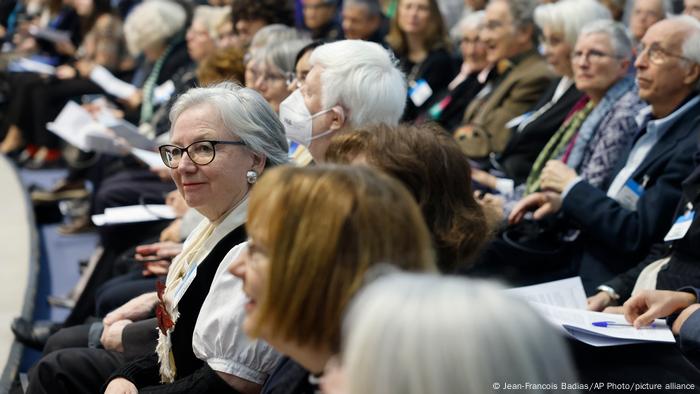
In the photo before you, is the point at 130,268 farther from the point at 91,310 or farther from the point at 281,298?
the point at 281,298

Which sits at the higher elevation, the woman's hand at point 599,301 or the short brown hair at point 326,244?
the short brown hair at point 326,244

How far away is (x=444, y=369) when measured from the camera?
1.18 metres

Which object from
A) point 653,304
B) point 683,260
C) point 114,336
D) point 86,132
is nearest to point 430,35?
point 86,132

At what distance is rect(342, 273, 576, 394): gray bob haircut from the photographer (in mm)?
1182

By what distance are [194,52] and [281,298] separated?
16.2 ft

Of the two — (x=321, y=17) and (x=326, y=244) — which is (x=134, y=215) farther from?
(x=326, y=244)

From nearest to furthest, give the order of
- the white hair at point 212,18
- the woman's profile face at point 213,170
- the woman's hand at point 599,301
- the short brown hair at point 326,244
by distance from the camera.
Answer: the short brown hair at point 326,244 → the woman's profile face at point 213,170 → the woman's hand at point 599,301 → the white hair at point 212,18

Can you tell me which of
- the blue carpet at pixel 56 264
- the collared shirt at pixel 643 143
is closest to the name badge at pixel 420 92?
the collared shirt at pixel 643 143

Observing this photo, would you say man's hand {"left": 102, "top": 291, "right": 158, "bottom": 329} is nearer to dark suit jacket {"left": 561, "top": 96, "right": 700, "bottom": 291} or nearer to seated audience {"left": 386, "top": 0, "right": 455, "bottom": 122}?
dark suit jacket {"left": 561, "top": 96, "right": 700, "bottom": 291}

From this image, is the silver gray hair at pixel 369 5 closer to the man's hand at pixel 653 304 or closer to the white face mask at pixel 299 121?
the white face mask at pixel 299 121

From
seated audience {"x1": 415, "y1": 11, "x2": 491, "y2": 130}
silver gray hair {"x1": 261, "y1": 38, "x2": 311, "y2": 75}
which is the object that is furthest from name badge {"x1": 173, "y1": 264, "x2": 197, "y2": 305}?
seated audience {"x1": 415, "y1": 11, "x2": 491, "y2": 130}

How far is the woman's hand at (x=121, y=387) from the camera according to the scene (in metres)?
2.52

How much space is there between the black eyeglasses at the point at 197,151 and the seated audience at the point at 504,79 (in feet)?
7.55

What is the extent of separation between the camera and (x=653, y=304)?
2.44m
